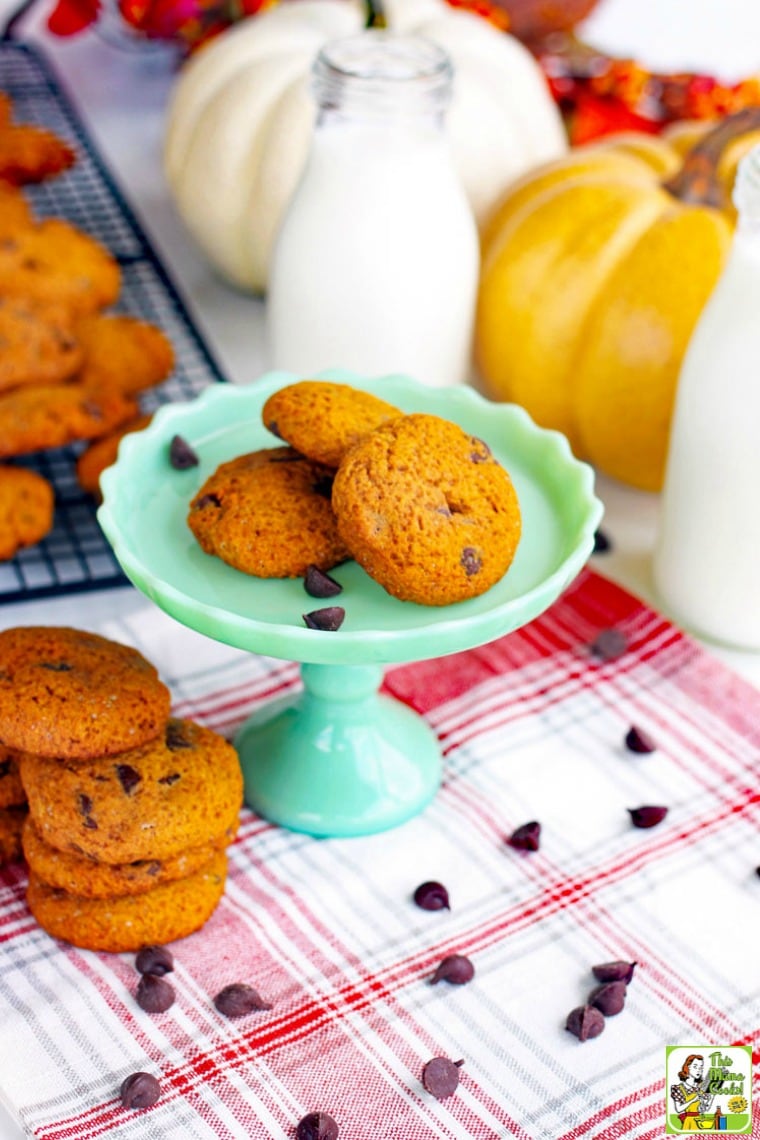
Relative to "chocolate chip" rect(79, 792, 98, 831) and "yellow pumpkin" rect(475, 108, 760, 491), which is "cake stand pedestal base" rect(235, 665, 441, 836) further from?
"yellow pumpkin" rect(475, 108, 760, 491)

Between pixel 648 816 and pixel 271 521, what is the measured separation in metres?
0.35

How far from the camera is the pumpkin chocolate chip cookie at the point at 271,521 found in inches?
34.3

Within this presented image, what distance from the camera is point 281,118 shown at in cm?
142

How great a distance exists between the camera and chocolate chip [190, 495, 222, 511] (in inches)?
35.3

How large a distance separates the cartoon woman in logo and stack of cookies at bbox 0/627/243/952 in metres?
0.31

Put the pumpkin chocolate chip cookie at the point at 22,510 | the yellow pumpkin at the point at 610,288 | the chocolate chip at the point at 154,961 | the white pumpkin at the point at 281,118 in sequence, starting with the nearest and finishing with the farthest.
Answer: the chocolate chip at the point at 154,961 < the pumpkin chocolate chip cookie at the point at 22,510 < the yellow pumpkin at the point at 610,288 < the white pumpkin at the point at 281,118

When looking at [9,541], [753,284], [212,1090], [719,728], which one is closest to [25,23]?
[9,541]

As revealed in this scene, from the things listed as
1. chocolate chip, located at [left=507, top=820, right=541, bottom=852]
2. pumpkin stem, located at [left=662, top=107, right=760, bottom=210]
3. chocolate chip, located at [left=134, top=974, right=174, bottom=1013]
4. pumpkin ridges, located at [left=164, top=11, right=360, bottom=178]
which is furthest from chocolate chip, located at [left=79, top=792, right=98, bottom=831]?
pumpkin ridges, located at [left=164, top=11, right=360, bottom=178]

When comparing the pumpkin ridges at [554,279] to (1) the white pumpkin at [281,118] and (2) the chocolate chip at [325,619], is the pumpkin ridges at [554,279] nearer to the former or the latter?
(1) the white pumpkin at [281,118]

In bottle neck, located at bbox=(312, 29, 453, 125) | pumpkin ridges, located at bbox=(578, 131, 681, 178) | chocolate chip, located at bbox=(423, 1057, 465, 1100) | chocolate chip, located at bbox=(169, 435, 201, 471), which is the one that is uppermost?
bottle neck, located at bbox=(312, 29, 453, 125)

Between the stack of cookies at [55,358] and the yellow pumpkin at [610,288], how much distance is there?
34 centimetres

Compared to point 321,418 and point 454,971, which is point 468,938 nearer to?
point 454,971

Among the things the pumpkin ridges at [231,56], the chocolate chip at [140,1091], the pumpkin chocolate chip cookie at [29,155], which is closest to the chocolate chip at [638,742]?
the chocolate chip at [140,1091]

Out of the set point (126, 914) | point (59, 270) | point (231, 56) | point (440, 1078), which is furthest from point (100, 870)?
point (231, 56)
